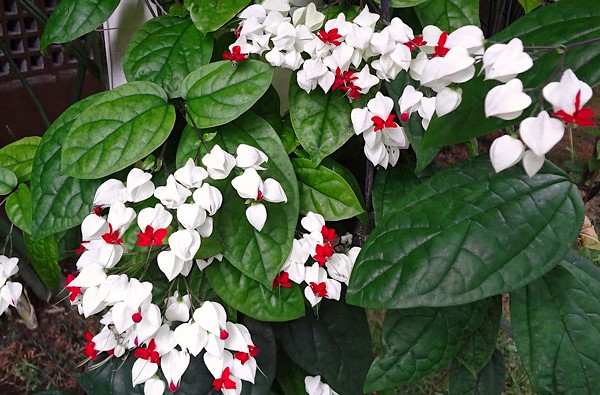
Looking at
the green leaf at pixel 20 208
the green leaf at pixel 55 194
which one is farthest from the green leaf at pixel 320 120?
the green leaf at pixel 20 208

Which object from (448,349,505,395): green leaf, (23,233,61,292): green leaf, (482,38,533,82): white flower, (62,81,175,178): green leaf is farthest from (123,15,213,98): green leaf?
(448,349,505,395): green leaf

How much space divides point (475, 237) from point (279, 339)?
1.13 ft

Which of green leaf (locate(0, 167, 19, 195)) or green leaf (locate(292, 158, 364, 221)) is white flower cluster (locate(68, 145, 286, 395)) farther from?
green leaf (locate(0, 167, 19, 195))

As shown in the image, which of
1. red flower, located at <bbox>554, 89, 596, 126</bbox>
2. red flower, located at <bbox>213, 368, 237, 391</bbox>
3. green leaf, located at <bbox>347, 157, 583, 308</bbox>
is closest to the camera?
red flower, located at <bbox>554, 89, 596, 126</bbox>

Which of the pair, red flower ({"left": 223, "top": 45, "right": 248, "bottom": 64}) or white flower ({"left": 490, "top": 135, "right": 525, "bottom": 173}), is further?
red flower ({"left": 223, "top": 45, "right": 248, "bottom": 64})

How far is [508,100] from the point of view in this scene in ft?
1.53

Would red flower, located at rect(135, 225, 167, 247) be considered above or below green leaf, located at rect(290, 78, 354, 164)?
below

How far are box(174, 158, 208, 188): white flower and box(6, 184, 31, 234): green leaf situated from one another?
0.26 meters

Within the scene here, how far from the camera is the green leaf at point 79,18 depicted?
74cm

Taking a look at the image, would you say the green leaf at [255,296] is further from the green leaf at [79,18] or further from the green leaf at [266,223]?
the green leaf at [79,18]

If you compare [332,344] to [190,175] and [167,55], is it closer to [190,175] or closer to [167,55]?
[190,175]

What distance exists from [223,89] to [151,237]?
0.62 ft

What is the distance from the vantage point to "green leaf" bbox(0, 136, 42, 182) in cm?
84

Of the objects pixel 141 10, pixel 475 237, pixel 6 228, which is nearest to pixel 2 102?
pixel 6 228
